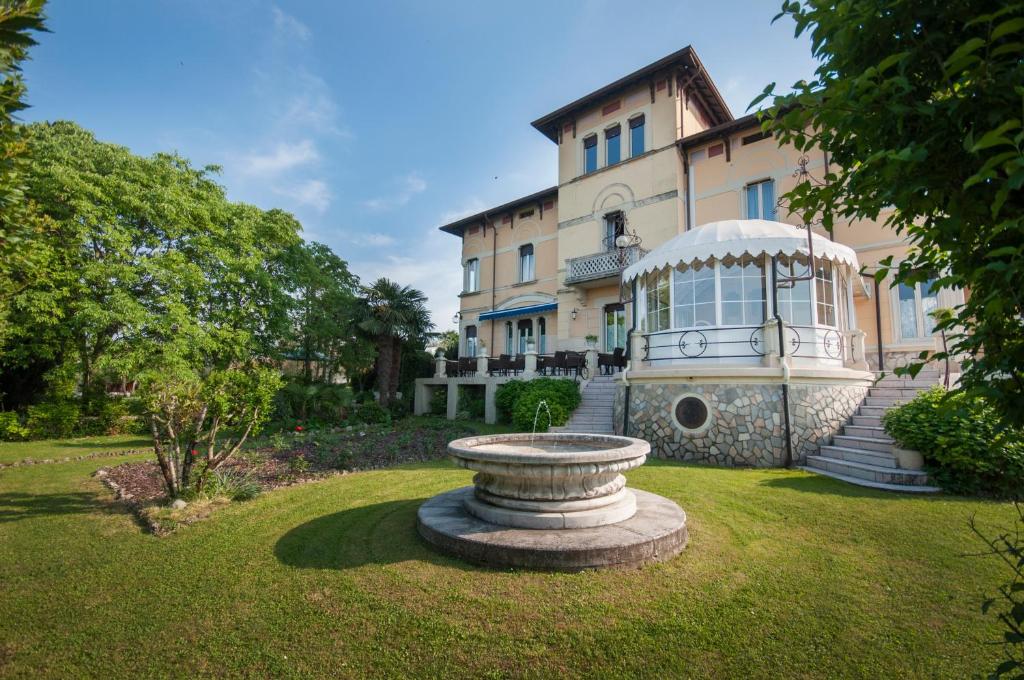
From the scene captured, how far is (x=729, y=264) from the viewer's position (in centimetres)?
1012

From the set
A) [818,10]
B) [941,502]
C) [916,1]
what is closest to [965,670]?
[916,1]

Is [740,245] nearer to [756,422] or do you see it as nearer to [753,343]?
[753,343]

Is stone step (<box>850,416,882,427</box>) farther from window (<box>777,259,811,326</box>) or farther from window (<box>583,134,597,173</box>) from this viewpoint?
window (<box>583,134,597,173</box>)

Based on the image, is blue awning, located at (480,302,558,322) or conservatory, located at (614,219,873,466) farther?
blue awning, located at (480,302,558,322)

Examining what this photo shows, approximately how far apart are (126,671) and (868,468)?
9.20 m

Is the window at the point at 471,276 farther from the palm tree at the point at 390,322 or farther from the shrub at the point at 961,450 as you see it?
the shrub at the point at 961,450

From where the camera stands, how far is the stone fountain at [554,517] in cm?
395

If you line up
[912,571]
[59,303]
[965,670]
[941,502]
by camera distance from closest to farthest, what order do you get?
[965,670] → [912,571] → [941,502] → [59,303]

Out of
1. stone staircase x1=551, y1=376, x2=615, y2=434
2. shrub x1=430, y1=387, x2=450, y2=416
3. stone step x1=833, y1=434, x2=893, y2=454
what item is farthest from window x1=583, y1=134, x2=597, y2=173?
stone step x1=833, y1=434, x2=893, y2=454

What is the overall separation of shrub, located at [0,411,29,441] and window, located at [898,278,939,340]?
25.4 meters

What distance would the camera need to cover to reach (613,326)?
17562mm

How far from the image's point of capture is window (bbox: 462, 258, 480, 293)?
2352 centimetres

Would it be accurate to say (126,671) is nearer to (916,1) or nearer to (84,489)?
(916,1)

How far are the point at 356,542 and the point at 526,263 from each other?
Answer: 18.1 metres
